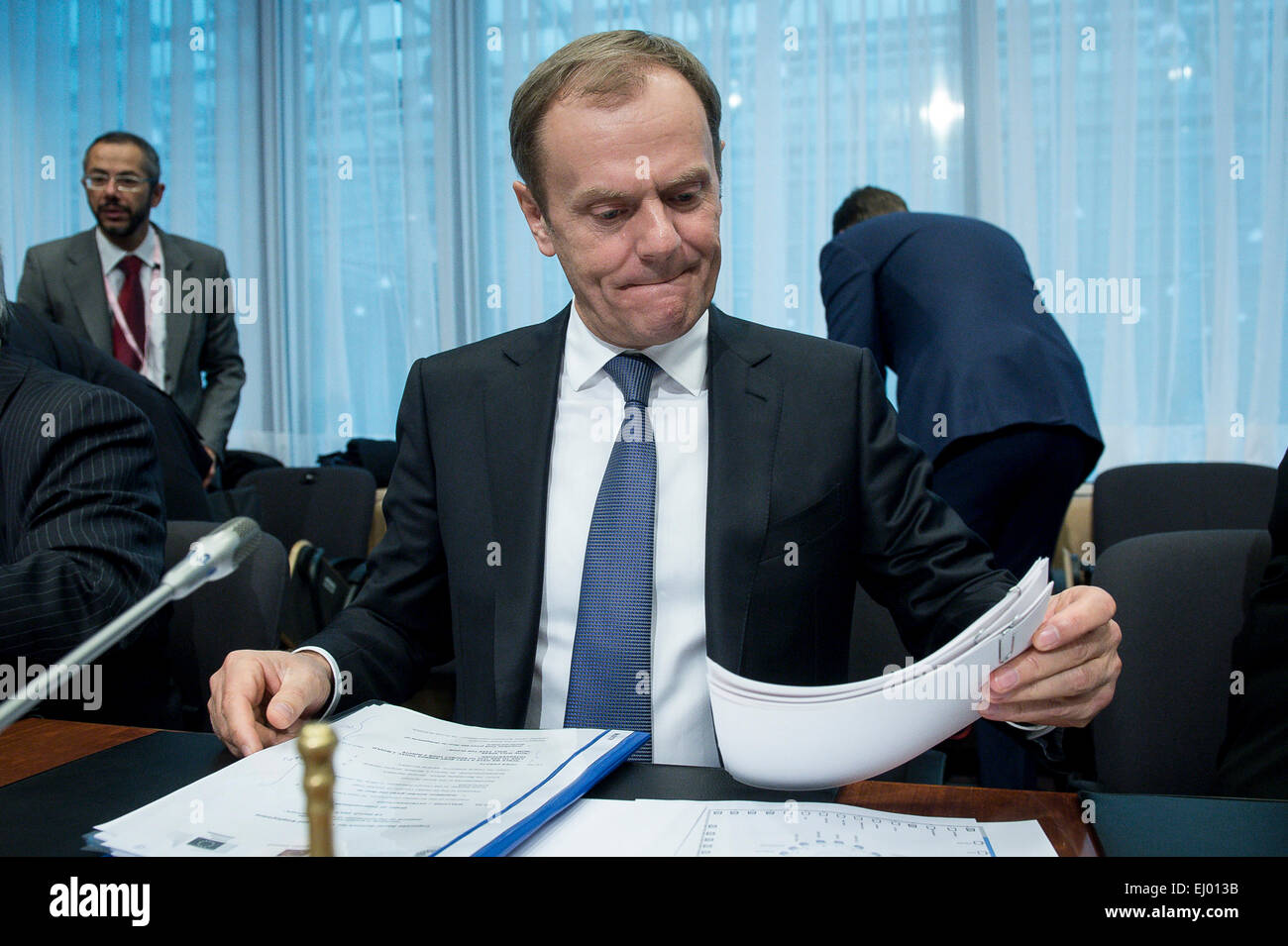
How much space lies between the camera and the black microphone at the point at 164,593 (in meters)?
0.62

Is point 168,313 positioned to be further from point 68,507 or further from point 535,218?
point 535,218

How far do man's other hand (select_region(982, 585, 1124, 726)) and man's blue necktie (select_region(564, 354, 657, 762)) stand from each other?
1.36 feet

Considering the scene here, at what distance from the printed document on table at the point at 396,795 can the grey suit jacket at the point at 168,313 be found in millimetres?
2949

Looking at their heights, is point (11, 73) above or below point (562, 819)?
above

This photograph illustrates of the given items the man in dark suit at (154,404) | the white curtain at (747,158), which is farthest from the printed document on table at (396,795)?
the white curtain at (747,158)

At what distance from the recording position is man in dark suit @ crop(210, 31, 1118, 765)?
3.80ft

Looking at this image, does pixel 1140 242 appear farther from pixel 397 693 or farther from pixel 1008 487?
pixel 397 693

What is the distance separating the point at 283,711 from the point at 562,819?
33 cm

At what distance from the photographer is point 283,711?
92 centimetres

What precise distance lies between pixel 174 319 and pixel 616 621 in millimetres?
3087

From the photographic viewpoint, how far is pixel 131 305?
3.62 meters
